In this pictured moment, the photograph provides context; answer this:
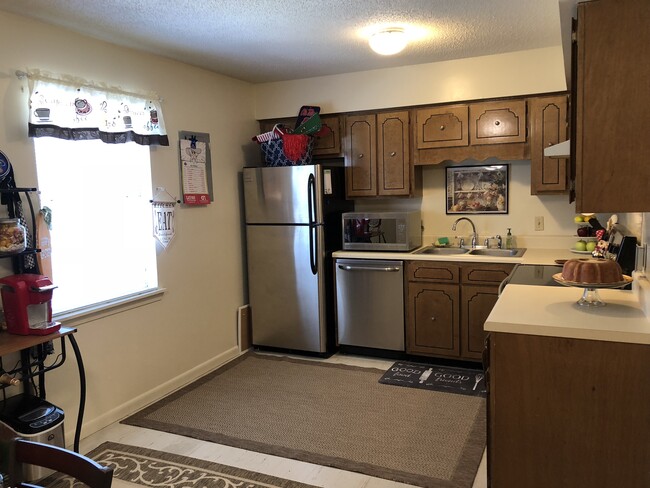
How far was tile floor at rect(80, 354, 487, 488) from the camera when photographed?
2445mm

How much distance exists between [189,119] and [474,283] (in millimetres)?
2410

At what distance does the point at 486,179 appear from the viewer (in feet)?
13.8

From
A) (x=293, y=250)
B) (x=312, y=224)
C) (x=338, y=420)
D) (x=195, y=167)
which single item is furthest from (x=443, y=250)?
(x=195, y=167)

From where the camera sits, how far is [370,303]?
4.09m

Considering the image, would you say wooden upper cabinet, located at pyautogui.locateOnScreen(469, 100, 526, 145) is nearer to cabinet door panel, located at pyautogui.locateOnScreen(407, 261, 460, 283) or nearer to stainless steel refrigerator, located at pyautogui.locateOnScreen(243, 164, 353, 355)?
cabinet door panel, located at pyautogui.locateOnScreen(407, 261, 460, 283)

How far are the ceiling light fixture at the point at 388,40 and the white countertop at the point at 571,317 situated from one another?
1.71 meters

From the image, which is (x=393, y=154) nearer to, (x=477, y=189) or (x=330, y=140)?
(x=330, y=140)

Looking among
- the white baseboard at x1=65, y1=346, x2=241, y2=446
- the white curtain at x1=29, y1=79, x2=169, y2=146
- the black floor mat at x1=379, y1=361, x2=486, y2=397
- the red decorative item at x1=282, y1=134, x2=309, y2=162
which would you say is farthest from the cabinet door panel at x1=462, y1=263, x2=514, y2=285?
the white curtain at x1=29, y1=79, x2=169, y2=146

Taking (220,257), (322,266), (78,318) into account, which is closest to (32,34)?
(78,318)

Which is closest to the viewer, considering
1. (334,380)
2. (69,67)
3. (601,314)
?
(601,314)

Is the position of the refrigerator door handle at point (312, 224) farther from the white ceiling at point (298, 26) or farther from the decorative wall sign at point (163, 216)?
the decorative wall sign at point (163, 216)

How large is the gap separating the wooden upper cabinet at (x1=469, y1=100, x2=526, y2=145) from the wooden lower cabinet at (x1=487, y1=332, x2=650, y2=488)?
2.26 m

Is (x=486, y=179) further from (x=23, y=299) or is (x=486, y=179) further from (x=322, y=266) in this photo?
(x=23, y=299)

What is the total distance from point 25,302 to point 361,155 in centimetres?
269
